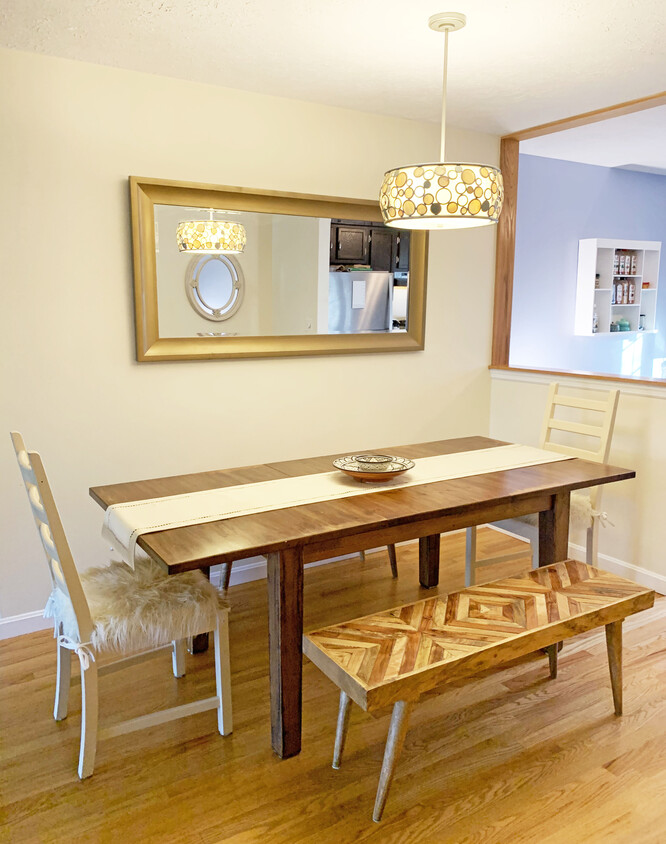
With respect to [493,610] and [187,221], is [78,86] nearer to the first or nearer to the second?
[187,221]

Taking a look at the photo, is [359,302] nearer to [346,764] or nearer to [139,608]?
[139,608]

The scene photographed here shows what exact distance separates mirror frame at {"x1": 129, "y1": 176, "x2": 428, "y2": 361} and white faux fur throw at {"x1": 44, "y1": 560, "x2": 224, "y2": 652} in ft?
3.55

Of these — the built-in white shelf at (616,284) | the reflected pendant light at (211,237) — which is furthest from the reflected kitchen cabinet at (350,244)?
the built-in white shelf at (616,284)

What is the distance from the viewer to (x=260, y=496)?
221 cm

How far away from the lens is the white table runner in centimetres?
198

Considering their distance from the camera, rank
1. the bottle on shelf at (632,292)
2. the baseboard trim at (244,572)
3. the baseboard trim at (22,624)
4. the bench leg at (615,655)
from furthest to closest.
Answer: the bottle on shelf at (632,292) < the baseboard trim at (244,572) < the baseboard trim at (22,624) < the bench leg at (615,655)

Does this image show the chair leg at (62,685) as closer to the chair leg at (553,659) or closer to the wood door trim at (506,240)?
the chair leg at (553,659)

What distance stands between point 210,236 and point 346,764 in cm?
211

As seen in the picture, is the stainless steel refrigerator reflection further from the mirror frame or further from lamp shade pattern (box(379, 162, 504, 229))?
lamp shade pattern (box(379, 162, 504, 229))

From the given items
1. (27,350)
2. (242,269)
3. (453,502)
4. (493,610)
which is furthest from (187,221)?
(493,610)

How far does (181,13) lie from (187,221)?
2.78 ft

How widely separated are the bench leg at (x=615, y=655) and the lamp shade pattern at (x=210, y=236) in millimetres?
2108

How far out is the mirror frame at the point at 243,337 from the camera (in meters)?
2.79

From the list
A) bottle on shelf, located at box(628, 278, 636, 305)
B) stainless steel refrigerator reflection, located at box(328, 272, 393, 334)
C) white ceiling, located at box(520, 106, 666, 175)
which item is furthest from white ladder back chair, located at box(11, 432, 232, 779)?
bottle on shelf, located at box(628, 278, 636, 305)
